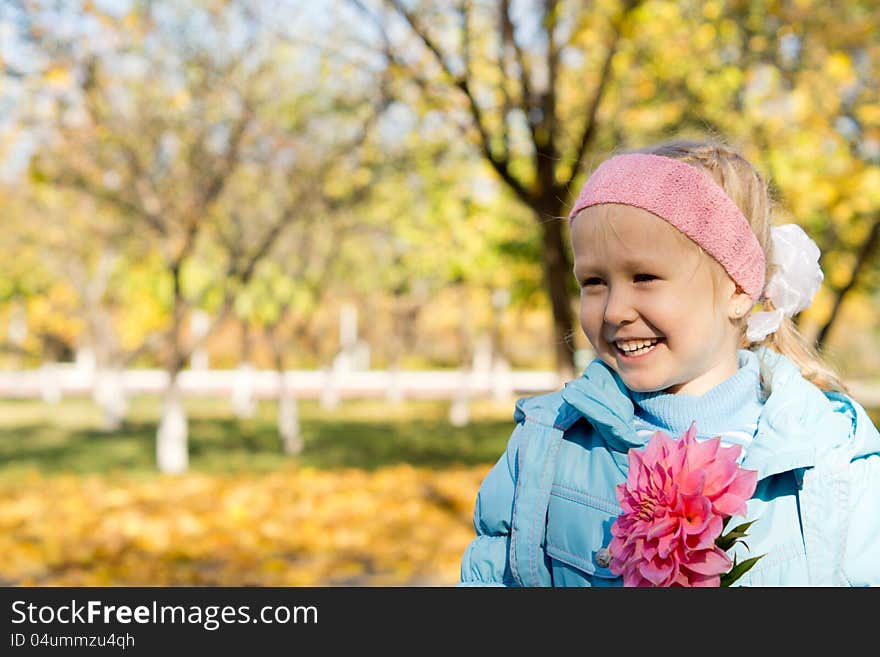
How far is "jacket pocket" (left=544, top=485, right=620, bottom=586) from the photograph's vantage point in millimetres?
1538

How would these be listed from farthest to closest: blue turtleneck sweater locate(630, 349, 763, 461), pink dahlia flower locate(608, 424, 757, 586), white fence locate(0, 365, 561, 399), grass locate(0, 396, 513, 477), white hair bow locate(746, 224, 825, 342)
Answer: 1. white fence locate(0, 365, 561, 399)
2. grass locate(0, 396, 513, 477)
3. white hair bow locate(746, 224, 825, 342)
4. blue turtleneck sweater locate(630, 349, 763, 461)
5. pink dahlia flower locate(608, 424, 757, 586)

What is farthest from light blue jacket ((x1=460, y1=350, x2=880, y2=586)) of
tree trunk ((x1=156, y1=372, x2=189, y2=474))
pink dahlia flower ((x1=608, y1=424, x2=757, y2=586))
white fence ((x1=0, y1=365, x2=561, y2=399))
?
white fence ((x1=0, y1=365, x2=561, y2=399))

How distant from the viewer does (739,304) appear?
1665 millimetres

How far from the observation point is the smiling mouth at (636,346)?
157cm

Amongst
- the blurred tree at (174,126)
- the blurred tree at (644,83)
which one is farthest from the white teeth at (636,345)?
the blurred tree at (174,126)

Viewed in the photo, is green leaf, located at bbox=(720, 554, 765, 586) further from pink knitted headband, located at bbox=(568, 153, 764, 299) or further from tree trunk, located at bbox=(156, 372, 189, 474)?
tree trunk, located at bbox=(156, 372, 189, 474)

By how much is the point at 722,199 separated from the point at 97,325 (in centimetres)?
1836

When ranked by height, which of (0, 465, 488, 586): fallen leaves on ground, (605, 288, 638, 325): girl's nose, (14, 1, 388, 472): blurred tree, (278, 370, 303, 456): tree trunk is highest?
(14, 1, 388, 472): blurred tree

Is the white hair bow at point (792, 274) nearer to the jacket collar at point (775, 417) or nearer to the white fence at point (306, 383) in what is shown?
the jacket collar at point (775, 417)

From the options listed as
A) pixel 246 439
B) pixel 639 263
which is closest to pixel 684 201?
pixel 639 263

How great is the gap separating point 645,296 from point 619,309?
0.16 feet

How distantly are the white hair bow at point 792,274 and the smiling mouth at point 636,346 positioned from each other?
0.26 metres

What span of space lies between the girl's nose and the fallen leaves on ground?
4994 mm

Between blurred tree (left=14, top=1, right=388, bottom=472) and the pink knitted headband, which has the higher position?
blurred tree (left=14, top=1, right=388, bottom=472)
